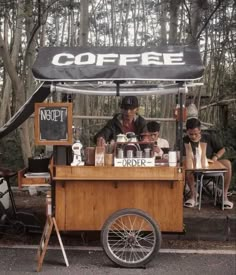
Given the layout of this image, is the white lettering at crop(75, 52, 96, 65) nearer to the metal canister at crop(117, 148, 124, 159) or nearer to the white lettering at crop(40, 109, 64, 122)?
the white lettering at crop(40, 109, 64, 122)

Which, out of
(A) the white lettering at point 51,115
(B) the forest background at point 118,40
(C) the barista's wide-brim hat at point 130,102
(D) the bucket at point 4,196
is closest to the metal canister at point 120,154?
(A) the white lettering at point 51,115

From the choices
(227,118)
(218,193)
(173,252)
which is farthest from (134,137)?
(227,118)

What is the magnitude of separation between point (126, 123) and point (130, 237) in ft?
5.05

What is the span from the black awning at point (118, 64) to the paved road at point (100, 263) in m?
1.92

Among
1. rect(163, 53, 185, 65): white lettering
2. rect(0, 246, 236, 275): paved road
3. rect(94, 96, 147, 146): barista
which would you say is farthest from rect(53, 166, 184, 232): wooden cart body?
rect(163, 53, 185, 65): white lettering

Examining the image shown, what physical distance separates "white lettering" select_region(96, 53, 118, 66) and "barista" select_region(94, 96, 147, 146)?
735mm

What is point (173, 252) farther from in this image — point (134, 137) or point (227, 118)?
point (227, 118)

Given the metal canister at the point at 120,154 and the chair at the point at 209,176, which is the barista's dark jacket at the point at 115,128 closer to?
the metal canister at the point at 120,154

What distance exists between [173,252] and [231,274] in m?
0.87

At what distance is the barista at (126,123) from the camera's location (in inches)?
239

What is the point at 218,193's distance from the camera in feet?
23.5

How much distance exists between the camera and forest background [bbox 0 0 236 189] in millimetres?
8969

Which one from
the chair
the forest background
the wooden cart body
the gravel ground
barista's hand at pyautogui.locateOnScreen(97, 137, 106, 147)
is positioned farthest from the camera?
the forest background

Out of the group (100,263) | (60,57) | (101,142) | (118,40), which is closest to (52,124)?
(101,142)
